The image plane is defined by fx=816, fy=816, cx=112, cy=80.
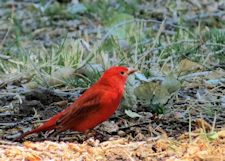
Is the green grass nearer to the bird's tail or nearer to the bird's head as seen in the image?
the bird's head

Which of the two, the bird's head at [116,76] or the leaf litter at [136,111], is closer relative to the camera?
the leaf litter at [136,111]

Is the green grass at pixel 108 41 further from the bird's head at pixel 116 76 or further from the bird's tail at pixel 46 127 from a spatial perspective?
the bird's tail at pixel 46 127

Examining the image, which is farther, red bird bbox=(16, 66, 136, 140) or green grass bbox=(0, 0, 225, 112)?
green grass bbox=(0, 0, 225, 112)

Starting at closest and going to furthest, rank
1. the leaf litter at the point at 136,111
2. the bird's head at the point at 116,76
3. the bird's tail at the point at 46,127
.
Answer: the leaf litter at the point at 136,111
the bird's tail at the point at 46,127
the bird's head at the point at 116,76

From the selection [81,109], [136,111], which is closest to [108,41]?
[136,111]

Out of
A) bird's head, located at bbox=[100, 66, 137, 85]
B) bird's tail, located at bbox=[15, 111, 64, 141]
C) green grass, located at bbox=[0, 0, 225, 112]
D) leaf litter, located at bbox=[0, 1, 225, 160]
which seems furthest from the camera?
green grass, located at bbox=[0, 0, 225, 112]

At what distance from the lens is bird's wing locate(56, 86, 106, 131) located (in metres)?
3.62

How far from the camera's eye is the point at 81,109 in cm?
365

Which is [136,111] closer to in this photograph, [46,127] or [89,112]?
[89,112]

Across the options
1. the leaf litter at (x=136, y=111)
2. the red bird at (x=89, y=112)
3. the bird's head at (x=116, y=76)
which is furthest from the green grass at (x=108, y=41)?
the red bird at (x=89, y=112)

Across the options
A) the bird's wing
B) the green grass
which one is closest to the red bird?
the bird's wing

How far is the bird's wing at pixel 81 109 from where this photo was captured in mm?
3619

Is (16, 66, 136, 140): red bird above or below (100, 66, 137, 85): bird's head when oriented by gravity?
below

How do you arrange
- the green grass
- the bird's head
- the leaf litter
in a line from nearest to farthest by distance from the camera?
the leaf litter < the bird's head < the green grass
